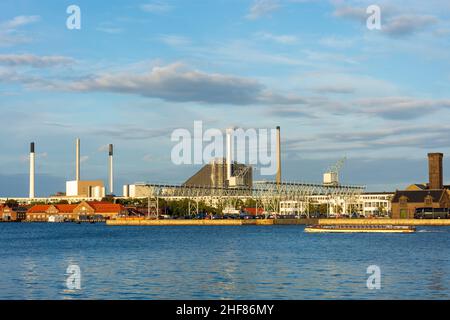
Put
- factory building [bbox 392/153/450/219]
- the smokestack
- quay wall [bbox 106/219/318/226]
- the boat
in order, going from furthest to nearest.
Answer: the smokestack < quay wall [bbox 106/219/318/226] < factory building [bbox 392/153/450/219] < the boat

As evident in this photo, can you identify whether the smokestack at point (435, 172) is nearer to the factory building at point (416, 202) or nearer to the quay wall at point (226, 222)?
the factory building at point (416, 202)

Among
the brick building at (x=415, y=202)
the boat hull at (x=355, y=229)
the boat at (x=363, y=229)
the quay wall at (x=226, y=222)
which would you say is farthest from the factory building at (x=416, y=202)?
the boat hull at (x=355, y=229)

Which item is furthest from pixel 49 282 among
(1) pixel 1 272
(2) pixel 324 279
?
(2) pixel 324 279

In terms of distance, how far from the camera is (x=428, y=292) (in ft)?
109

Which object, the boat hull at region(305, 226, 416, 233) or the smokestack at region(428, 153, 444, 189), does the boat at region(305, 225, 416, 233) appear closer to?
the boat hull at region(305, 226, 416, 233)

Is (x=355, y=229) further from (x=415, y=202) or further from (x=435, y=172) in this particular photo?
(x=435, y=172)

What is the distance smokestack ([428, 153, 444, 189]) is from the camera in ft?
556

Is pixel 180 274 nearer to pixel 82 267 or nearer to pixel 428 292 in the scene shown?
pixel 82 267

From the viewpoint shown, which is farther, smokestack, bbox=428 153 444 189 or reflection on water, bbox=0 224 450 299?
smokestack, bbox=428 153 444 189

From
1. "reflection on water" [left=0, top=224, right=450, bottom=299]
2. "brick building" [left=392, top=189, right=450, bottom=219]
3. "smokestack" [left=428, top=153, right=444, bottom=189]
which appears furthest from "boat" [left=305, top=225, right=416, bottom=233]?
"smokestack" [left=428, top=153, right=444, bottom=189]

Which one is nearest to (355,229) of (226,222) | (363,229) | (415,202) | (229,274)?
(363,229)

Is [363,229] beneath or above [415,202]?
beneath

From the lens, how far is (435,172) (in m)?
170
